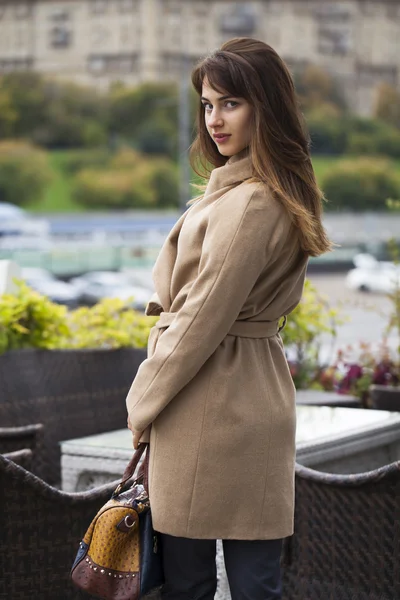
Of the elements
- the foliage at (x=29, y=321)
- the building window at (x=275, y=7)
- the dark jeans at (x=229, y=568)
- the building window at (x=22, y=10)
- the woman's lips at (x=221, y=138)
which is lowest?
the building window at (x=22, y=10)

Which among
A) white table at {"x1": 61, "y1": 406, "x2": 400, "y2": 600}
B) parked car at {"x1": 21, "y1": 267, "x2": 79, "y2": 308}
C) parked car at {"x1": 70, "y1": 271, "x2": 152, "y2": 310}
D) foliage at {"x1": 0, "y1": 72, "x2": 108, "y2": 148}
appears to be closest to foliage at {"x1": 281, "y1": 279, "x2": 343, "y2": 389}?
white table at {"x1": 61, "y1": 406, "x2": 400, "y2": 600}

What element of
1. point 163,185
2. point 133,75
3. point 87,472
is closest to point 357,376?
point 87,472

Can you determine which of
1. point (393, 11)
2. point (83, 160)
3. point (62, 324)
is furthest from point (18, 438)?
point (393, 11)

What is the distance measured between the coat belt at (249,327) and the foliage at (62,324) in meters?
1.98

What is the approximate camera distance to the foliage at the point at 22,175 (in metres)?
57.5

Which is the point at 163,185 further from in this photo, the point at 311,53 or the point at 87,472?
the point at 87,472

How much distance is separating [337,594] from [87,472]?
0.86m

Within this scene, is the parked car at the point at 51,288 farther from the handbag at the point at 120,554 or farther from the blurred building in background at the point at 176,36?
the blurred building in background at the point at 176,36

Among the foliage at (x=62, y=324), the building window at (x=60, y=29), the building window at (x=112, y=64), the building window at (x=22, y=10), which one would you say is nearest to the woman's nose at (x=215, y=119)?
the foliage at (x=62, y=324)

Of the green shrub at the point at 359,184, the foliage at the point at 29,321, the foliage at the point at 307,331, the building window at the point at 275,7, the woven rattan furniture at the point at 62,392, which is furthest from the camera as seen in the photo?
the building window at the point at 275,7

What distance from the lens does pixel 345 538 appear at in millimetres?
2379

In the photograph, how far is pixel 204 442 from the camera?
5.94 feet

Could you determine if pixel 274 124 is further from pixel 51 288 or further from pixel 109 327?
pixel 51 288

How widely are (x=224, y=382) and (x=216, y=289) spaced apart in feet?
0.56
